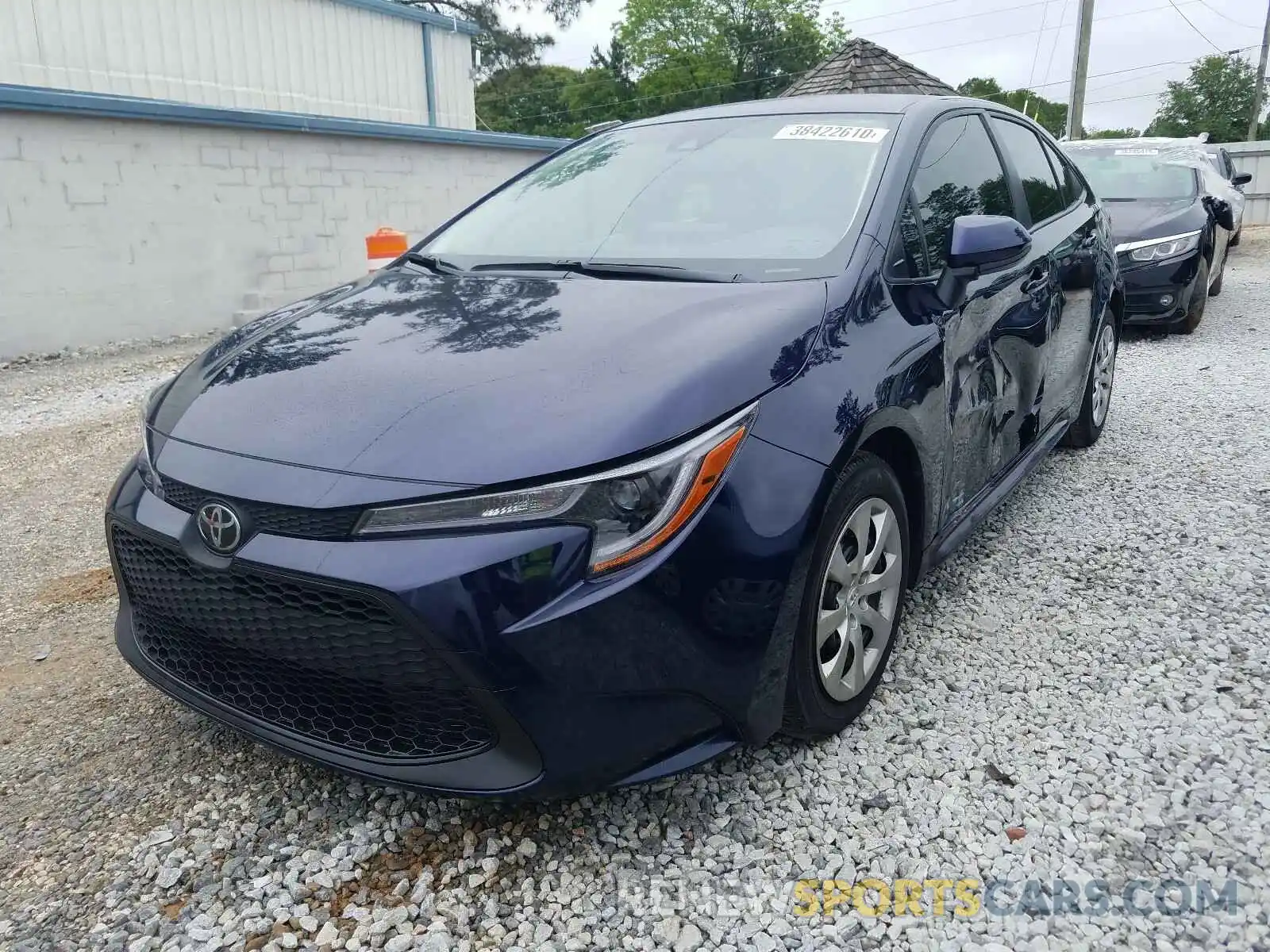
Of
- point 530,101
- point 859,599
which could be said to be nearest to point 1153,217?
point 859,599

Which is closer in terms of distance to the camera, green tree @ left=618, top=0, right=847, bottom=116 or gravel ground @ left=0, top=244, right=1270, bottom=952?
gravel ground @ left=0, top=244, right=1270, bottom=952

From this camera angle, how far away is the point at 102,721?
2725 mm

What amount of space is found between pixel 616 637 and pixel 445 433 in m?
0.53

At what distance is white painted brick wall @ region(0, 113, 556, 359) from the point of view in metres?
8.17

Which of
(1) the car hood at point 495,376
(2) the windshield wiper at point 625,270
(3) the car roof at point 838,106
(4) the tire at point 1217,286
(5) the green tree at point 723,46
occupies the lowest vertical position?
(4) the tire at point 1217,286

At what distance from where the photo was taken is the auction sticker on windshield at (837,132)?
3047 millimetres

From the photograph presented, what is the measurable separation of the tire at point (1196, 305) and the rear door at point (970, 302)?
5.49 meters

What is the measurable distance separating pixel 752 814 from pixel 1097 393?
3.52 meters

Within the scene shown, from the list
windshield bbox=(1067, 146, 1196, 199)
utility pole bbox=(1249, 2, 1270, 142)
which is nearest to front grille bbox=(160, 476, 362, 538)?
windshield bbox=(1067, 146, 1196, 199)

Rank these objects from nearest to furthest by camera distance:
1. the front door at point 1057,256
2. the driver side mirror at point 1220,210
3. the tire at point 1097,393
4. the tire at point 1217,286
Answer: the front door at point 1057,256 < the tire at point 1097,393 < the driver side mirror at point 1220,210 < the tire at point 1217,286

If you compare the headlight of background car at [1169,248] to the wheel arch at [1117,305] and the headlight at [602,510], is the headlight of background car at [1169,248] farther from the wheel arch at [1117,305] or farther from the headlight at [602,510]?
the headlight at [602,510]

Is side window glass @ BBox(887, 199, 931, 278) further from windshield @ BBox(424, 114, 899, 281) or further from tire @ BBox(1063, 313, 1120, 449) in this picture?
tire @ BBox(1063, 313, 1120, 449)

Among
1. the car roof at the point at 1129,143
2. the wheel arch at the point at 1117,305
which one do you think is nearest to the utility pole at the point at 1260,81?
the car roof at the point at 1129,143

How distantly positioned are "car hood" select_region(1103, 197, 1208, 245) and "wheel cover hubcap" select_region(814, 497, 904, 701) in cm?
623
